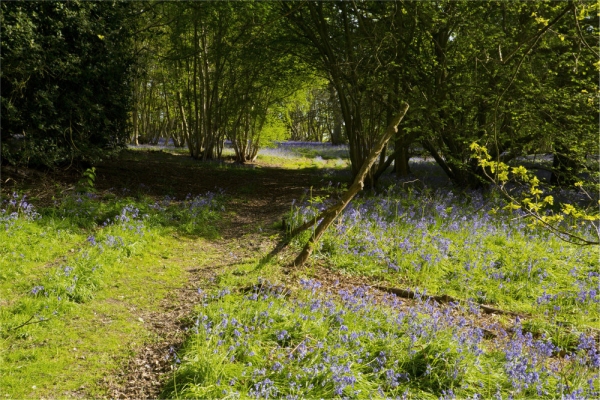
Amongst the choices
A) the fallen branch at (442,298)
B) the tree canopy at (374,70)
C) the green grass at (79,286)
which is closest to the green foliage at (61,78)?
the tree canopy at (374,70)

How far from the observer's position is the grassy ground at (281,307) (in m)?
3.98

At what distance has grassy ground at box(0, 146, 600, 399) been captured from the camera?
3979 millimetres

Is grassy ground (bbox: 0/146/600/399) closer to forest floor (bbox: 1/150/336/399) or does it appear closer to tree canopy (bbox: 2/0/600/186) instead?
forest floor (bbox: 1/150/336/399)

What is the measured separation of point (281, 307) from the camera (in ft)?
16.7

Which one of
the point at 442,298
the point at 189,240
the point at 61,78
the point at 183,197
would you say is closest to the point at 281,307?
the point at 442,298

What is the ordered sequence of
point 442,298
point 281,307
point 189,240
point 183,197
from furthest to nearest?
A: point 183,197, point 189,240, point 442,298, point 281,307

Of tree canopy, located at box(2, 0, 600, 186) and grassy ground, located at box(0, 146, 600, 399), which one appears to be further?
tree canopy, located at box(2, 0, 600, 186)

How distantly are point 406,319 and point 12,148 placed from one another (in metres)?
9.04

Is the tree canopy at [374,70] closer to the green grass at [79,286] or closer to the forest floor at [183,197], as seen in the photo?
the forest floor at [183,197]

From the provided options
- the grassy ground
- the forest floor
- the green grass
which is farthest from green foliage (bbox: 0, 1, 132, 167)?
the green grass

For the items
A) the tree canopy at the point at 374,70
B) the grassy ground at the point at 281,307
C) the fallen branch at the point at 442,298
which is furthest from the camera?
the tree canopy at the point at 374,70

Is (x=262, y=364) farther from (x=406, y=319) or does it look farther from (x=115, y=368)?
(x=406, y=319)

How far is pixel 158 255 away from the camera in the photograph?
731 cm

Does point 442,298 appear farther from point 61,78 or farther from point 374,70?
point 61,78
